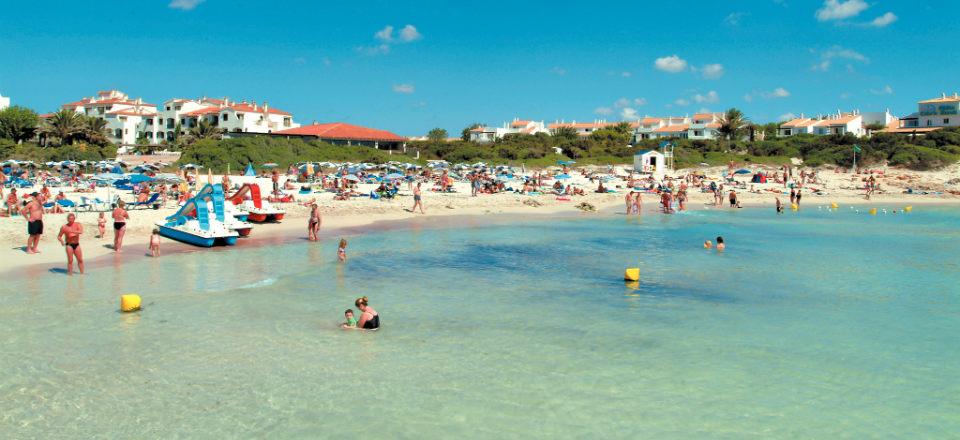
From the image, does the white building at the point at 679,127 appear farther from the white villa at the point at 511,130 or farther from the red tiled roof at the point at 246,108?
the red tiled roof at the point at 246,108

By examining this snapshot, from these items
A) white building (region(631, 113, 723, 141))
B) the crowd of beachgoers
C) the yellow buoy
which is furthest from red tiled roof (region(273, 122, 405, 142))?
the yellow buoy

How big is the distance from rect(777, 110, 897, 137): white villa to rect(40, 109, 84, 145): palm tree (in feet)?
253

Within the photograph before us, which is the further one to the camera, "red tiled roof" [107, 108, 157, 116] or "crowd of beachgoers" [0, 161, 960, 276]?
"red tiled roof" [107, 108, 157, 116]

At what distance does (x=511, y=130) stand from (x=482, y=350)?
10770 cm

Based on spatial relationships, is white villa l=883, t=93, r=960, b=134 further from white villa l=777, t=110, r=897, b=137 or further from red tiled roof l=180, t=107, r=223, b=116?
red tiled roof l=180, t=107, r=223, b=116

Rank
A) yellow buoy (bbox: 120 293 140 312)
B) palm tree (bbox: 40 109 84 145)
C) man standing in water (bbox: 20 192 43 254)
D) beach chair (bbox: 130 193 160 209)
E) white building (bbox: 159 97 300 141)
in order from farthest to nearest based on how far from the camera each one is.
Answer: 1. white building (bbox: 159 97 300 141)
2. palm tree (bbox: 40 109 84 145)
3. beach chair (bbox: 130 193 160 209)
4. man standing in water (bbox: 20 192 43 254)
5. yellow buoy (bbox: 120 293 140 312)

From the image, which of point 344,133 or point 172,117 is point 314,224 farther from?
point 172,117

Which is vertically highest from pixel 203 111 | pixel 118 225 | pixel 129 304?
pixel 203 111

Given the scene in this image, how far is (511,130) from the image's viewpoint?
116438 millimetres

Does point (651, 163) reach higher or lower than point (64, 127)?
lower

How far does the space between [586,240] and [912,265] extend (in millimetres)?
9300

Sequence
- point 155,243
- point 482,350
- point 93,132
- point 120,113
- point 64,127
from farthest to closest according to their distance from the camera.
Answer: point 120,113 < point 93,132 < point 64,127 < point 155,243 < point 482,350

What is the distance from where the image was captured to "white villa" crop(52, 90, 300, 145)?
236 ft

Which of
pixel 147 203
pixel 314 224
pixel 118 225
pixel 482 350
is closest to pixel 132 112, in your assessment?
pixel 147 203
